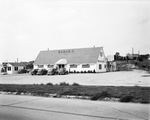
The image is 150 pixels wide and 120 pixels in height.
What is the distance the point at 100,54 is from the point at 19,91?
32.9 m

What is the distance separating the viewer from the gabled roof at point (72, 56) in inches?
1703

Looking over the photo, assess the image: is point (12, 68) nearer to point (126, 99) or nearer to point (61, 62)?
point (61, 62)

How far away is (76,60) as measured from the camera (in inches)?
1734

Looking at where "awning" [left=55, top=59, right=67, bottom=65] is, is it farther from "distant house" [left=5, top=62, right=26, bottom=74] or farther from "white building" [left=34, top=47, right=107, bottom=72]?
"distant house" [left=5, top=62, right=26, bottom=74]

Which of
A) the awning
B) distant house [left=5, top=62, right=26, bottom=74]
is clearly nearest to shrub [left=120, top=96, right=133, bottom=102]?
the awning

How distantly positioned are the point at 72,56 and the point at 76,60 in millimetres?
2682

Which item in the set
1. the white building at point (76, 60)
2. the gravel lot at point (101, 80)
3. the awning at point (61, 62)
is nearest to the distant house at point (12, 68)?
the white building at point (76, 60)

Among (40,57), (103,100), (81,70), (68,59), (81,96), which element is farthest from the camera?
(40,57)

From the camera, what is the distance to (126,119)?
6055mm

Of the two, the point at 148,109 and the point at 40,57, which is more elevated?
the point at 40,57

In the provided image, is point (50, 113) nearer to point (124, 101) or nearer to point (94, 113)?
point (94, 113)

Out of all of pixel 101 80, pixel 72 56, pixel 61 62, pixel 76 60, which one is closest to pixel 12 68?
pixel 61 62

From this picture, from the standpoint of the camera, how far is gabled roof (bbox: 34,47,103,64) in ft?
142

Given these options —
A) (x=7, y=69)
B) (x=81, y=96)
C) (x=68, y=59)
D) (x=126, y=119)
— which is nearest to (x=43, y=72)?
(x=68, y=59)
